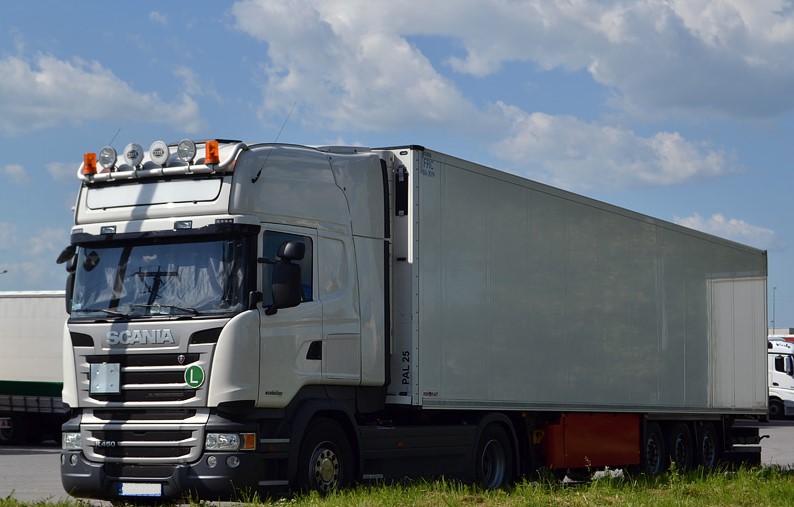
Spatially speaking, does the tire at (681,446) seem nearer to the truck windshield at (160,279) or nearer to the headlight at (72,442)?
the truck windshield at (160,279)

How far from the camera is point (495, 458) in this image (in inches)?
574

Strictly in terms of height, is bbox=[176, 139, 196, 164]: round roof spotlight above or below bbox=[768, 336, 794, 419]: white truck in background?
above

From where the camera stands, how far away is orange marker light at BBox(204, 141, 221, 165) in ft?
37.2

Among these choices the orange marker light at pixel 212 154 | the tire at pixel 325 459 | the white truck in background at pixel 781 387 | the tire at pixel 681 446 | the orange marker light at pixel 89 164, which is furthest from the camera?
the white truck in background at pixel 781 387

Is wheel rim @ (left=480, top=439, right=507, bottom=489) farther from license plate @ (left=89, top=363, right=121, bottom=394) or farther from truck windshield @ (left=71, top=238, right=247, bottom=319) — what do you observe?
license plate @ (left=89, top=363, right=121, bottom=394)

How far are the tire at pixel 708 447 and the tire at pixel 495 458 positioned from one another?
677 cm

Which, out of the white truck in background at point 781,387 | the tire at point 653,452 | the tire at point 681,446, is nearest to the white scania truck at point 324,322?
the tire at point 653,452

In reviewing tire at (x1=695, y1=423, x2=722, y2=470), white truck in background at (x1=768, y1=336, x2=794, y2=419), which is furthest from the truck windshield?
white truck in background at (x1=768, y1=336, x2=794, y2=419)

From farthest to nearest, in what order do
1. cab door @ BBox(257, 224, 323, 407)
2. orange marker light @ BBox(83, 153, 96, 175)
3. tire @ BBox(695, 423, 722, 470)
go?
tire @ BBox(695, 423, 722, 470)
orange marker light @ BBox(83, 153, 96, 175)
cab door @ BBox(257, 224, 323, 407)

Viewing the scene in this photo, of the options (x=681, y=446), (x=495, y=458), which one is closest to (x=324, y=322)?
→ (x=495, y=458)

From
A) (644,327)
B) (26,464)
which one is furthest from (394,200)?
(26,464)

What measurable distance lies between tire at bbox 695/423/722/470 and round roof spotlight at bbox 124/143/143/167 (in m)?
12.0

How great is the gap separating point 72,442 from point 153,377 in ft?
4.11

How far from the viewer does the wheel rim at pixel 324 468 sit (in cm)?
1157
